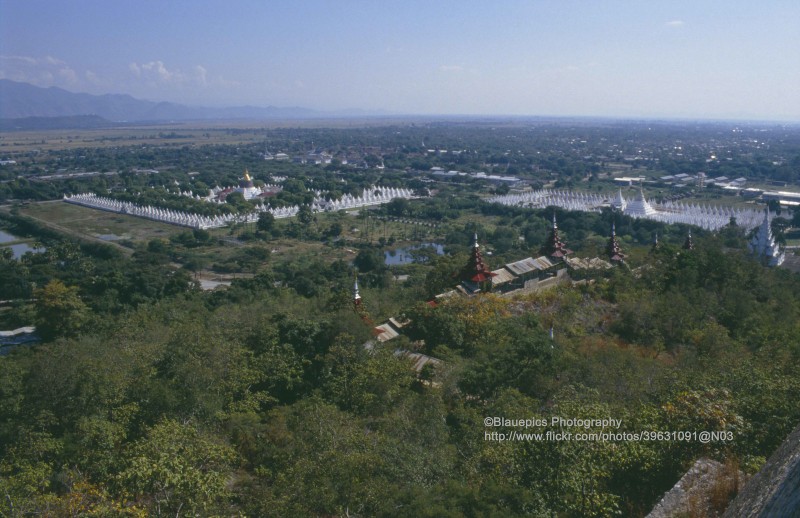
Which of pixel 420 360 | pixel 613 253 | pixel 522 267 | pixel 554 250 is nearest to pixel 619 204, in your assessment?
pixel 613 253

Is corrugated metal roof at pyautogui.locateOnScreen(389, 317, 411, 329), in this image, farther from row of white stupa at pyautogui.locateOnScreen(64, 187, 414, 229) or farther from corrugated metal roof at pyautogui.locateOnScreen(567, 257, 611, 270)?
row of white stupa at pyautogui.locateOnScreen(64, 187, 414, 229)

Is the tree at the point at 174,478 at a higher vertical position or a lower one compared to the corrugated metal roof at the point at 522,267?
higher

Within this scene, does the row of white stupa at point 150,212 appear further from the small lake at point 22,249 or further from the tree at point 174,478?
the tree at point 174,478

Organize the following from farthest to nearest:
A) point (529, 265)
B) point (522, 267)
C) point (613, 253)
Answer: point (613, 253), point (529, 265), point (522, 267)

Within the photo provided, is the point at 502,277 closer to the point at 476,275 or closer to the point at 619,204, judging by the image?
the point at 476,275

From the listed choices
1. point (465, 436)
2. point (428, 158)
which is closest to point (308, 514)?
point (465, 436)

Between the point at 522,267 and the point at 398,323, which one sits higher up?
the point at 522,267

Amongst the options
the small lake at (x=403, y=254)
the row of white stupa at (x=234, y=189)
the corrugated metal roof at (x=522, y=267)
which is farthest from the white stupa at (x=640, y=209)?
the row of white stupa at (x=234, y=189)
